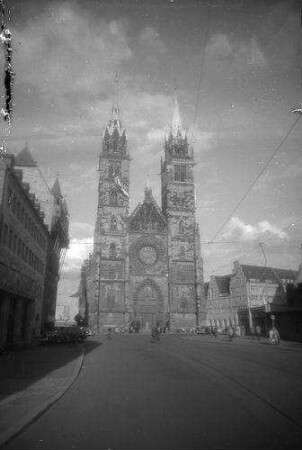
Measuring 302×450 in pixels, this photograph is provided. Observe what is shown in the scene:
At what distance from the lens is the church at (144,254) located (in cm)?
5281

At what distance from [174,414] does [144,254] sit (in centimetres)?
5012

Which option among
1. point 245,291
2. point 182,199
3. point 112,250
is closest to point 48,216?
point 112,250

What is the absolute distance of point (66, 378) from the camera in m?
10.8

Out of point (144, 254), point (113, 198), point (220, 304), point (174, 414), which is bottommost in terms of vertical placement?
point (174, 414)

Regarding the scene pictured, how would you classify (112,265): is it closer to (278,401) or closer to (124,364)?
(124,364)

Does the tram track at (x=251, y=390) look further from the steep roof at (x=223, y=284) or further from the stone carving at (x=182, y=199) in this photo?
the steep roof at (x=223, y=284)

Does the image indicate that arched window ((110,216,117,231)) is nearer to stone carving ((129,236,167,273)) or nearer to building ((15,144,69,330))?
stone carving ((129,236,167,273))

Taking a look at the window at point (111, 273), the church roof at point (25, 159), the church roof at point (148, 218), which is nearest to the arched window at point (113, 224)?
the church roof at point (148, 218)

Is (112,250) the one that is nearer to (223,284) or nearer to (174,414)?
(223,284)

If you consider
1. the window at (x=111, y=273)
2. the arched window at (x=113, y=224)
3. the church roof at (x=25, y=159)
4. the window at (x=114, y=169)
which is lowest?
the window at (x=111, y=273)

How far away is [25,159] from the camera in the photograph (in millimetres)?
43531

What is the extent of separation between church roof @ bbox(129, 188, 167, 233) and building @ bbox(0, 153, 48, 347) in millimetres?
28486

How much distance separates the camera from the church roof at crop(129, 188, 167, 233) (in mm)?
57781

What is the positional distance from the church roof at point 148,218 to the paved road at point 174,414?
152ft
